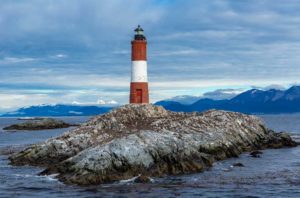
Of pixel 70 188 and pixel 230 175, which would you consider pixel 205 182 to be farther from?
pixel 70 188

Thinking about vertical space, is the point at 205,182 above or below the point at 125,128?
below

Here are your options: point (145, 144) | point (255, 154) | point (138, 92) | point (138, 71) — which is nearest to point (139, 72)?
point (138, 71)

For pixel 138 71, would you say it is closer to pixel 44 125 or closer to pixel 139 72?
pixel 139 72

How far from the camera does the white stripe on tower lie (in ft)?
193

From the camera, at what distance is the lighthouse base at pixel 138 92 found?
2329 inches

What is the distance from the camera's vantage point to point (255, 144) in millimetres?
54000

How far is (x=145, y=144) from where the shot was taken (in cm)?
3681

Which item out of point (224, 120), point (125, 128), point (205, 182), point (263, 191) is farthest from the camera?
point (224, 120)

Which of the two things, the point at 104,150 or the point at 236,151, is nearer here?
the point at 104,150

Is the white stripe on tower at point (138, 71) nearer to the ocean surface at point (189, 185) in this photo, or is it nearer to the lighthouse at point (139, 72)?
the lighthouse at point (139, 72)

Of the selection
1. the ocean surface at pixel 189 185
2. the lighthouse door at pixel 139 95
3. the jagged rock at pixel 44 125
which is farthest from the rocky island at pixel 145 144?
the jagged rock at pixel 44 125

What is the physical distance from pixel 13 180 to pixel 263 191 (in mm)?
16684

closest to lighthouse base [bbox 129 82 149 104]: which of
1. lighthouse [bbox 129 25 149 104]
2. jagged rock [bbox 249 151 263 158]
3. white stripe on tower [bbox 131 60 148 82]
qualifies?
lighthouse [bbox 129 25 149 104]

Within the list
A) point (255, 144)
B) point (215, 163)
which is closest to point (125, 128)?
point (215, 163)
